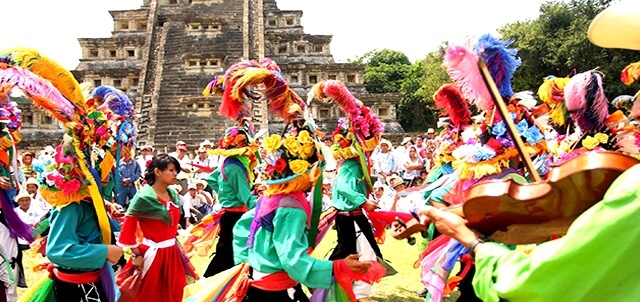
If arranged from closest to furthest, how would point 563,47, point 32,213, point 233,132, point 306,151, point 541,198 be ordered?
point 541,198
point 306,151
point 233,132
point 32,213
point 563,47

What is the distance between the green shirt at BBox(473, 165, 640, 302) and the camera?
1660mm

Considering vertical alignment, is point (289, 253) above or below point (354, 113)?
below

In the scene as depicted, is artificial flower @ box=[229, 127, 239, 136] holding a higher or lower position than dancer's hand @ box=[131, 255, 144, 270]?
higher

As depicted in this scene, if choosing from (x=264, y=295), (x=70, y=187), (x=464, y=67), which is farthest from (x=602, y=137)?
(x=70, y=187)

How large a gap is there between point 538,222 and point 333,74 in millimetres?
26198

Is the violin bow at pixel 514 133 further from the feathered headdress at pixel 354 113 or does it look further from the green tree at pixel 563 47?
the green tree at pixel 563 47

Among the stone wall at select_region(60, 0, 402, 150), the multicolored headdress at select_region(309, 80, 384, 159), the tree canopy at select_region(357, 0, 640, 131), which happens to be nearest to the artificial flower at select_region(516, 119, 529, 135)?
the multicolored headdress at select_region(309, 80, 384, 159)

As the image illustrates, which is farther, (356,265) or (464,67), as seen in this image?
(356,265)

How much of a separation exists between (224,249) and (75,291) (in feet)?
8.60

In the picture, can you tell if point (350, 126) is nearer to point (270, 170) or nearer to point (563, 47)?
point (270, 170)

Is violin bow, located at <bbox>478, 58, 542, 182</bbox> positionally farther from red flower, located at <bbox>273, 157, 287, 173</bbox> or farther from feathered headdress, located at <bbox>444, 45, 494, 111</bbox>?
red flower, located at <bbox>273, 157, 287, 173</bbox>

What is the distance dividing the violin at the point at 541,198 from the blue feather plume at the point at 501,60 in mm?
2306

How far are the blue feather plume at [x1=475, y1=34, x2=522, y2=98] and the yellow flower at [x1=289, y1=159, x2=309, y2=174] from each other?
5.59 feet

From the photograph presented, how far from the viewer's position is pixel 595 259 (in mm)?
1699
